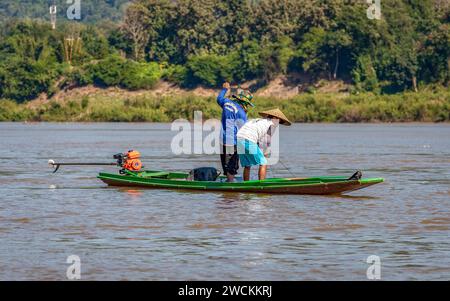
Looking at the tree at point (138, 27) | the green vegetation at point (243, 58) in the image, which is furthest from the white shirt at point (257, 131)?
the tree at point (138, 27)

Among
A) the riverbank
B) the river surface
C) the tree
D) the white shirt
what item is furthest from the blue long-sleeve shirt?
the tree

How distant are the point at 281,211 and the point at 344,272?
6458 mm

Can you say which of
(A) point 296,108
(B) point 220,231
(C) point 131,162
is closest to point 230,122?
(C) point 131,162

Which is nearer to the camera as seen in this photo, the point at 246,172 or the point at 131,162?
the point at 246,172

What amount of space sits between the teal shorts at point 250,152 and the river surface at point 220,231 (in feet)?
2.31

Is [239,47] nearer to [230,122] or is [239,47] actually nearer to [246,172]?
[230,122]

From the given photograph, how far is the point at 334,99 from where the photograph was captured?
84.0 metres

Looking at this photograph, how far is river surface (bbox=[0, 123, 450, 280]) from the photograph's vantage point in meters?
14.6

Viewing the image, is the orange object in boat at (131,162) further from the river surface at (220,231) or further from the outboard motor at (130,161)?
the river surface at (220,231)

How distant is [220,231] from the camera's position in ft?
59.2

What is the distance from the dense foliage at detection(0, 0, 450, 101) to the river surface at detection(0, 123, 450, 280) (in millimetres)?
62745

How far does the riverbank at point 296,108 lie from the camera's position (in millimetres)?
80812

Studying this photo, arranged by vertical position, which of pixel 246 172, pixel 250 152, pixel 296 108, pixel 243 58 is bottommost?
pixel 296 108

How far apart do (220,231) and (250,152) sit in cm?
527
